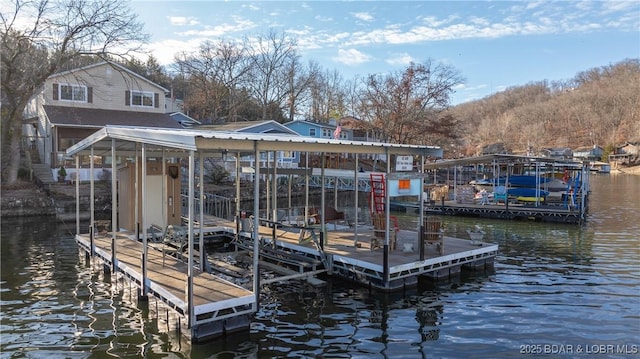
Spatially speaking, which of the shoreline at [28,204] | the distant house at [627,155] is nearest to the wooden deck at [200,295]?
the shoreline at [28,204]

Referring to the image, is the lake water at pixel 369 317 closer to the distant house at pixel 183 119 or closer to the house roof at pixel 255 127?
the house roof at pixel 255 127

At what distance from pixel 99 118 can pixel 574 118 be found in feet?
375

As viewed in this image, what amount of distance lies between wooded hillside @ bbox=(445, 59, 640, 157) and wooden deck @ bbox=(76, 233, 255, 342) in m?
83.1

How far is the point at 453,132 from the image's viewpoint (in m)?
45.7

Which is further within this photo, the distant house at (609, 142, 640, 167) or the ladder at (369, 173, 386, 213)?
the distant house at (609, 142, 640, 167)

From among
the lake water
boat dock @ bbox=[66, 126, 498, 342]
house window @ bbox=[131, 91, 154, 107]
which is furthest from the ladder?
house window @ bbox=[131, 91, 154, 107]

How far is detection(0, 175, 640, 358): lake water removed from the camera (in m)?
7.73

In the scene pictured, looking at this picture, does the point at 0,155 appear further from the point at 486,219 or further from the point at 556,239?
the point at 556,239

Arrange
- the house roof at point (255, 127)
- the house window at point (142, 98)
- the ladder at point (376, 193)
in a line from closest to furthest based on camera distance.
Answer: the ladder at point (376, 193) < the house roof at point (255, 127) < the house window at point (142, 98)

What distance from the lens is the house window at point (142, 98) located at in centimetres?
3406

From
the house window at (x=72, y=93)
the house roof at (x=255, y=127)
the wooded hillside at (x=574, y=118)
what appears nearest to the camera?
the house roof at (x=255, y=127)

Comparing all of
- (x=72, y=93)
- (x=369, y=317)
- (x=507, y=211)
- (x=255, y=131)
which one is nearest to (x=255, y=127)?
(x=255, y=131)

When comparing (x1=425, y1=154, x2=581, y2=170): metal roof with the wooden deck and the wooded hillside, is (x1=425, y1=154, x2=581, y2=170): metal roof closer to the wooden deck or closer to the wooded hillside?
the wooden deck

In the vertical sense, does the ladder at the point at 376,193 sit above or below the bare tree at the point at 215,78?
below
